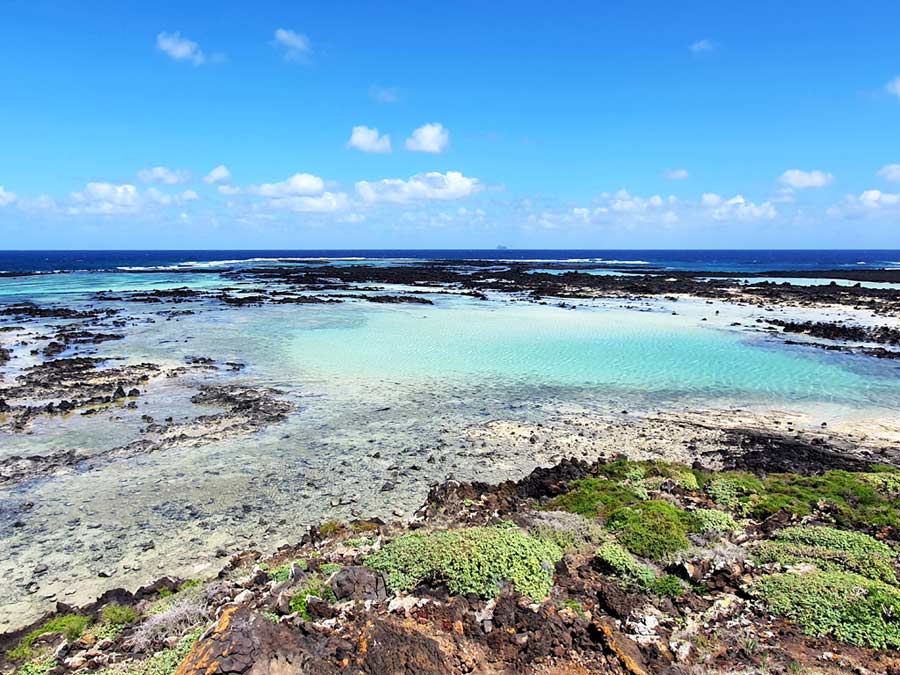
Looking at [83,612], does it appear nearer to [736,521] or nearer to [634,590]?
[634,590]

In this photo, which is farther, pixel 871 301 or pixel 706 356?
pixel 871 301

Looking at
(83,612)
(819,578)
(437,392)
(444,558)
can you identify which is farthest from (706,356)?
(83,612)

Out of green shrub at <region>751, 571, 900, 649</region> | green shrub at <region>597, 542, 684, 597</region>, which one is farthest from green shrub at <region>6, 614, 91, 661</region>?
green shrub at <region>751, 571, 900, 649</region>

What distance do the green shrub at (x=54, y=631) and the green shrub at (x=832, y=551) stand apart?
8731mm

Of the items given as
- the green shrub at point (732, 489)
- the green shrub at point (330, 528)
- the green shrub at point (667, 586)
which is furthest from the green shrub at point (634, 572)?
the green shrub at point (330, 528)

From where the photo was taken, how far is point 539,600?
623 centimetres

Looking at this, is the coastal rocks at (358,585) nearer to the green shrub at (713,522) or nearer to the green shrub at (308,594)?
the green shrub at (308,594)

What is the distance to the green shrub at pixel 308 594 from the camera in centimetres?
597

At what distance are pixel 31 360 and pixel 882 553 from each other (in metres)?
29.0

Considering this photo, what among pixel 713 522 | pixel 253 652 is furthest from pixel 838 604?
pixel 253 652

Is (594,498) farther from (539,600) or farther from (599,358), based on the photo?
(599,358)

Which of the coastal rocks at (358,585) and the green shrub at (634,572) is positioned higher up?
the coastal rocks at (358,585)

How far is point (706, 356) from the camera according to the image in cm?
2367

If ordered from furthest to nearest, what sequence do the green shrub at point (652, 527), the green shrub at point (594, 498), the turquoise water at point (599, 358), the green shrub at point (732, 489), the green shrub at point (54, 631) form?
the turquoise water at point (599, 358)
the green shrub at point (732, 489)
the green shrub at point (594, 498)
the green shrub at point (652, 527)
the green shrub at point (54, 631)
